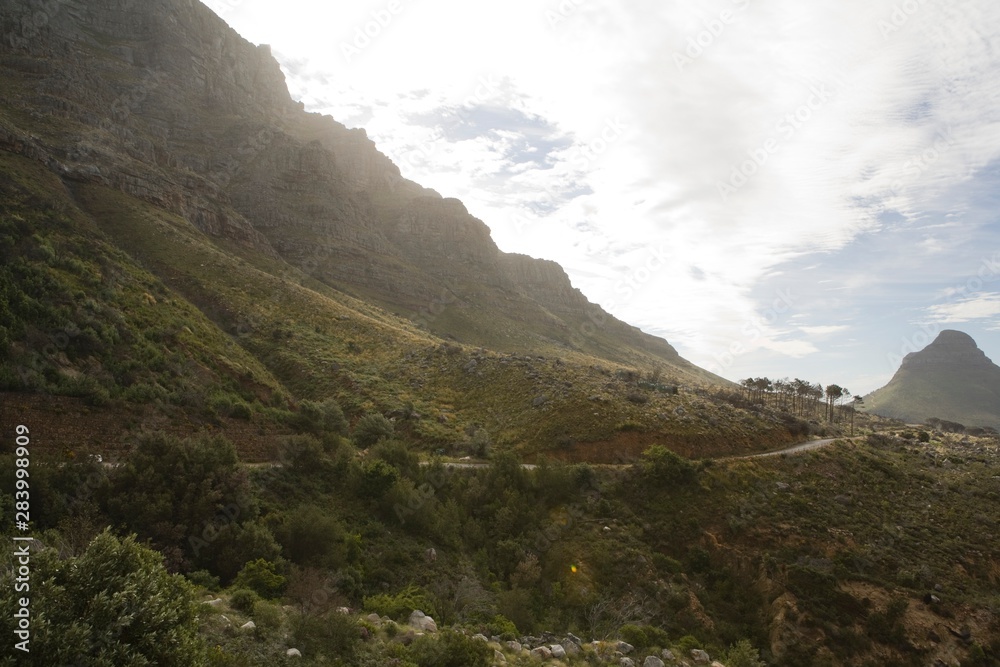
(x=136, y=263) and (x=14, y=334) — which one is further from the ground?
(x=136, y=263)

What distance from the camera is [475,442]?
96.8ft

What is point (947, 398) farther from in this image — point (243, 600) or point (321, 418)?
point (243, 600)

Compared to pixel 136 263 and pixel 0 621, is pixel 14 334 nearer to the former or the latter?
pixel 0 621

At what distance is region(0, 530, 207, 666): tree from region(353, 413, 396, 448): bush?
20.4m

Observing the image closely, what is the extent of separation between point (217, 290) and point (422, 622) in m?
43.8

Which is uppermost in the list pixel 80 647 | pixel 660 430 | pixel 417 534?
pixel 660 430

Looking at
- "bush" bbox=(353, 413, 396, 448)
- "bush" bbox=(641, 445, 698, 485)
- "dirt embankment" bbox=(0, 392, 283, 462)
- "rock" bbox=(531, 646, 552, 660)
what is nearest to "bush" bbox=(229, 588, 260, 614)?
"rock" bbox=(531, 646, 552, 660)

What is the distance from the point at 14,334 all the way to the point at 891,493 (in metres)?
44.7

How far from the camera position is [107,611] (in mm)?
6875

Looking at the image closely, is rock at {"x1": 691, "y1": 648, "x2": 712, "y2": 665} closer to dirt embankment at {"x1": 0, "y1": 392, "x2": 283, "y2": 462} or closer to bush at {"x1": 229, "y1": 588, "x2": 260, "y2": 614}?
bush at {"x1": 229, "y1": 588, "x2": 260, "y2": 614}

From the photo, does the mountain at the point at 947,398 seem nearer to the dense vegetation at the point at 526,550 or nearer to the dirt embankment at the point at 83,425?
the dense vegetation at the point at 526,550

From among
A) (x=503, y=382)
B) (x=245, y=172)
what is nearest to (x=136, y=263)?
(x=503, y=382)

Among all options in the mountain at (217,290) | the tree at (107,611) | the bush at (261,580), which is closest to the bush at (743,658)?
the bush at (261,580)

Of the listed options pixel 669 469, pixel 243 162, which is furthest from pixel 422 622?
pixel 243 162
